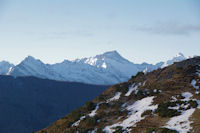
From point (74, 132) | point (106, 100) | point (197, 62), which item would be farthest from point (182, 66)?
point (74, 132)

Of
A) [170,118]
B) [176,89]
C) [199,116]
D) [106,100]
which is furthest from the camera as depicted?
[106,100]

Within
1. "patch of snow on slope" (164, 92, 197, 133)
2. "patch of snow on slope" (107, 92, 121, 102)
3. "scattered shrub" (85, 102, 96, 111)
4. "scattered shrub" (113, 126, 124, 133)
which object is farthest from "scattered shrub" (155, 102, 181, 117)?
"scattered shrub" (85, 102, 96, 111)

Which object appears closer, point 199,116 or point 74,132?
point 199,116

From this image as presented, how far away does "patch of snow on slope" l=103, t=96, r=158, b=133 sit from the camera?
42.2 m

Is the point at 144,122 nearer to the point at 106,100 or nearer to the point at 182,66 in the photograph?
the point at 106,100

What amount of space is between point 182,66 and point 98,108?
18.9m

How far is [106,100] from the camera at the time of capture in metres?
59.7

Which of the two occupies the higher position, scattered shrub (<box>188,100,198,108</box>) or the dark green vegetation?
scattered shrub (<box>188,100,198,108</box>)

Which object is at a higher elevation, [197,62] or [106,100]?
[197,62]

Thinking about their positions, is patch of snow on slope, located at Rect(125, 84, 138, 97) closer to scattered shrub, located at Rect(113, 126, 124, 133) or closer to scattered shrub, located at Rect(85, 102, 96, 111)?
scattered shrub, located at Rect(85, 102, 96, 111)

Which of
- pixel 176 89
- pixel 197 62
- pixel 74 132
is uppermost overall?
pixel 197 62

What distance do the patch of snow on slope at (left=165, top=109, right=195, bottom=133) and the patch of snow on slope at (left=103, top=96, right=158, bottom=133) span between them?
5250mm

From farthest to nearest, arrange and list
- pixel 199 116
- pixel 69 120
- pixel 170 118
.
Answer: pixel 69 120
pixel 170 118
pixel 199 116

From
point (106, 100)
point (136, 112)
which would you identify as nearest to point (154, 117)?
point (136, 112)
